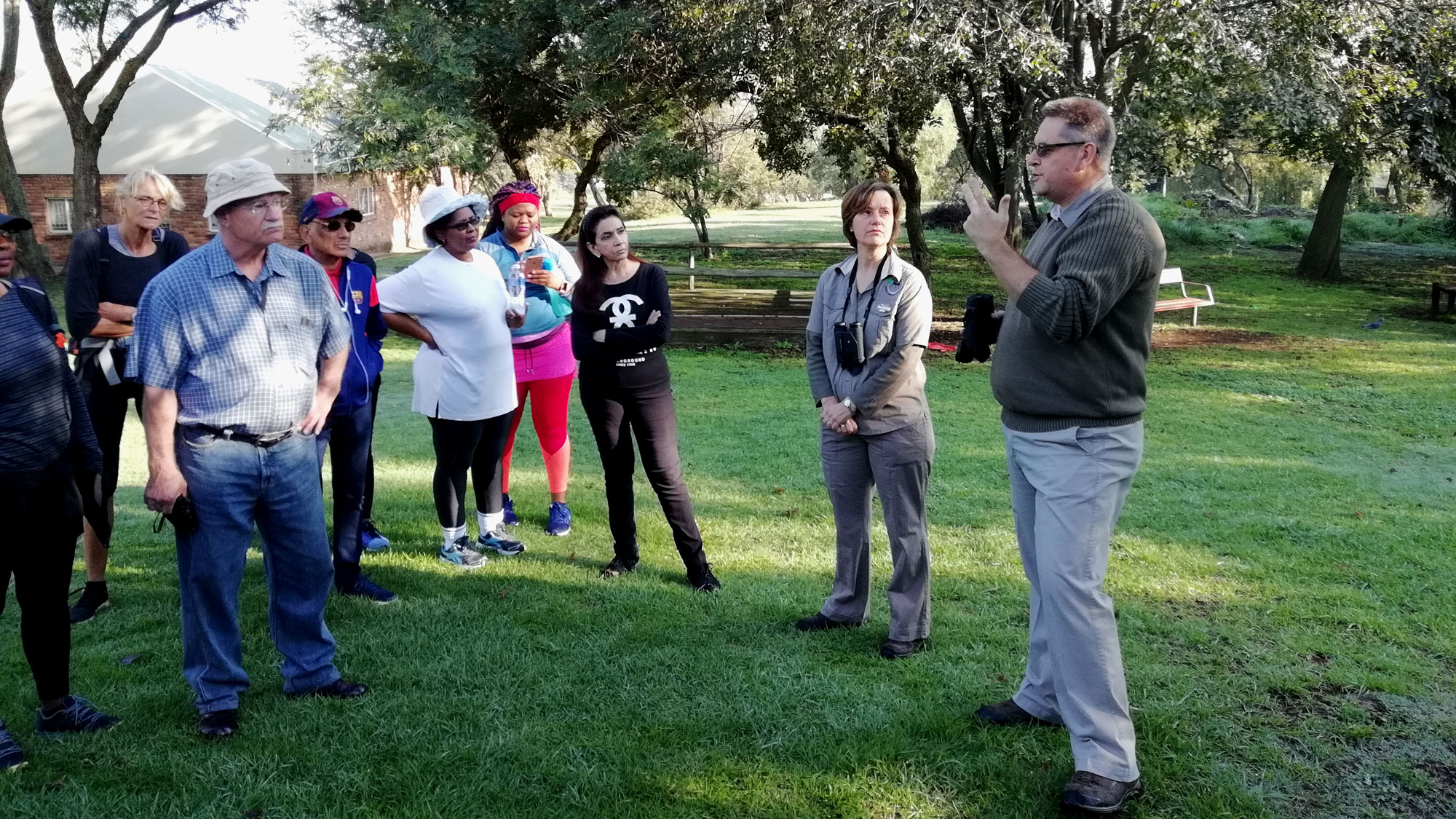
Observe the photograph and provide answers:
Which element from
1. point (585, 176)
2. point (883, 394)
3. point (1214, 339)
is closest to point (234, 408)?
point (883, 394)

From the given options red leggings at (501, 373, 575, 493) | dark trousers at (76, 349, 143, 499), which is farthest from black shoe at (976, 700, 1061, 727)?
dark trousers at (76, 349, 143, 499)

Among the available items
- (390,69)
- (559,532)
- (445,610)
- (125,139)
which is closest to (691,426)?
(559,532)

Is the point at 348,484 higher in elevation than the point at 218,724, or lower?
higher

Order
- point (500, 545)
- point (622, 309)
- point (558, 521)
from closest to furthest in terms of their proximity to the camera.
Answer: point (622, 309), point (500, 545), point (558, 521)

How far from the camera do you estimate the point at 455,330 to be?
5.41 m

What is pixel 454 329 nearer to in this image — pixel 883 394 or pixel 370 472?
pixel 370 472

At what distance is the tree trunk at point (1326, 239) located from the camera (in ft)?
82.7

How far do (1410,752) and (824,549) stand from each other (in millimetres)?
3037

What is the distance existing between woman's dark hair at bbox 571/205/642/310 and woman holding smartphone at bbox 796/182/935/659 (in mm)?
1259

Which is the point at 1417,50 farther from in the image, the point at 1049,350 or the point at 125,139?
the point at 125,139

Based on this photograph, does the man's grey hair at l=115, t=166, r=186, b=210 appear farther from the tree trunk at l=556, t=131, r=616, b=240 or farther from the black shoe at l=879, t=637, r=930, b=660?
the tree trunk at l=556, t=131, r=616, b=240

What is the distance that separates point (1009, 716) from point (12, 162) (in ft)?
74.7

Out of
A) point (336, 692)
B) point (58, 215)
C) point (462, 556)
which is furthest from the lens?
point (58, 215)

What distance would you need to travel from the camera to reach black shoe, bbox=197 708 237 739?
3787 mm
